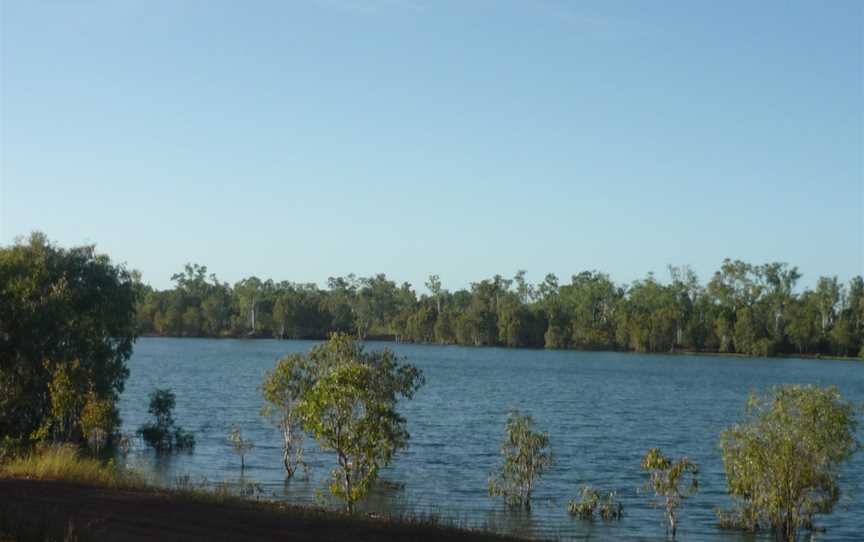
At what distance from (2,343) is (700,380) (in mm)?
83923

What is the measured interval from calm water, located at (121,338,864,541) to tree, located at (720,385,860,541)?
457 centimetres

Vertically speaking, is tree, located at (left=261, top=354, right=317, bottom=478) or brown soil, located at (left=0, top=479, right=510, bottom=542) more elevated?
tree, located at (left=261, top=354, right=317, bottom=478)

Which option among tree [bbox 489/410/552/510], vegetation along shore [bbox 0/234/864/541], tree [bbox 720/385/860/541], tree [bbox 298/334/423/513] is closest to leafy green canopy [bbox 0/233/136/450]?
vegetation along shore [bbox 0/234/864/541]

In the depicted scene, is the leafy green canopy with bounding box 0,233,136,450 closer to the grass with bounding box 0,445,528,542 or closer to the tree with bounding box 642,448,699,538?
the grass with bounding box 0,445,528,542

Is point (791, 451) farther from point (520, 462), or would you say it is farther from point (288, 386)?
point (288, 386)

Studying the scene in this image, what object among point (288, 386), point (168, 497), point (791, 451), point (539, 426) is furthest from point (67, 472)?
point (539, 426)

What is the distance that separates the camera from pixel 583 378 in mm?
103750

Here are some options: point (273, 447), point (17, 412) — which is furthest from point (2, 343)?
point (273, 447)

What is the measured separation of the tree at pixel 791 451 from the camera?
79.9 ft

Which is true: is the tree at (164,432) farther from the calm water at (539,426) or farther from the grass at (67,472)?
the grass at (67,472)

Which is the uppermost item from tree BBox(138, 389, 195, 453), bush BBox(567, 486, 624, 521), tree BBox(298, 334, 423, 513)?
tree BBox(298, 334, 423, 513)

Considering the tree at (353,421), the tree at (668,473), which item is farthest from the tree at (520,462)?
the tree at (353,421)

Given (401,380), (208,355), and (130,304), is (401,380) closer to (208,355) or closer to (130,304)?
(130,304)

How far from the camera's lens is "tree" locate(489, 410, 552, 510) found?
32469 mm
